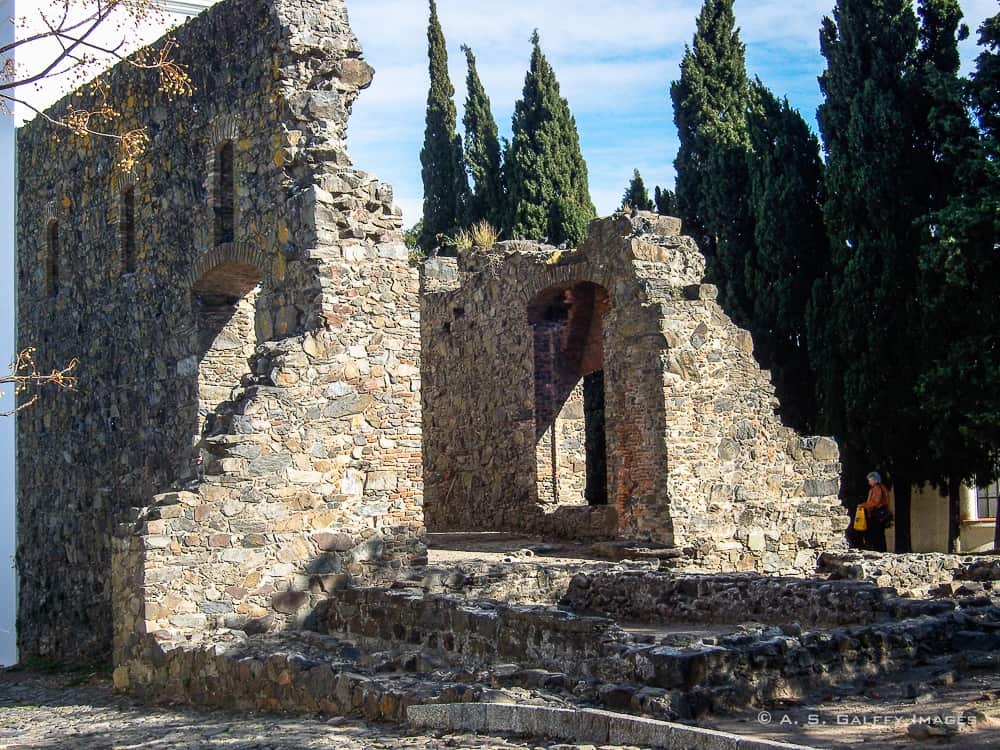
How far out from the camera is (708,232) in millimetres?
24672

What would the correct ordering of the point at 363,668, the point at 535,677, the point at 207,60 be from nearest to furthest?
the point at 535,677
the point at 363,668
the point at 207,60

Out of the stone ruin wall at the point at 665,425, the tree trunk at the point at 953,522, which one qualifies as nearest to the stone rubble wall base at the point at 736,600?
the stone ruin wall at the point at 665,425

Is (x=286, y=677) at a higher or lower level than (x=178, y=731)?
higher

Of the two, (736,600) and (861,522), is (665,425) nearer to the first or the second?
(736,600)

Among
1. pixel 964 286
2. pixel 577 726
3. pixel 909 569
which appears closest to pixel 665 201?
pixel 964 286

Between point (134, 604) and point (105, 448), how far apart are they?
4867 millimetres

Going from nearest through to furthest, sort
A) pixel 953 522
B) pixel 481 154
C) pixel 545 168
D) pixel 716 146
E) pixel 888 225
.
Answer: pixel 888 225, pixel 953 522, pixel 716 146, pixel 545 168, pixel 481 154

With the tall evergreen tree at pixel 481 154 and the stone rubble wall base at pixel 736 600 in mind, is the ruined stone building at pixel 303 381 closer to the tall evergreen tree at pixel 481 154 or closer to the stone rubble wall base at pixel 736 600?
the stone rubble wall base at pixel 736 600

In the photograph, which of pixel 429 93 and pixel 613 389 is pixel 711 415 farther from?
pixel 429 93

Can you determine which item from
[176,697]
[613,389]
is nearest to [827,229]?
[613,389]

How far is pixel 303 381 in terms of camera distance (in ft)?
34.5

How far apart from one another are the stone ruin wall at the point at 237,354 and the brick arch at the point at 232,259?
23 millimetres

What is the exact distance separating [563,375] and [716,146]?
374 inches

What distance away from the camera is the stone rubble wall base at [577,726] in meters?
5.71
